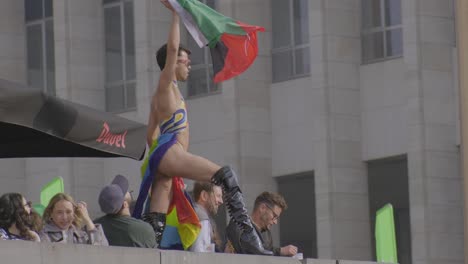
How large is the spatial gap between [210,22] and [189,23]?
0.23 m

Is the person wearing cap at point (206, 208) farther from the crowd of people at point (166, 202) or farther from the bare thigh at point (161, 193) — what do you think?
the bare thigh at point (161, 193)

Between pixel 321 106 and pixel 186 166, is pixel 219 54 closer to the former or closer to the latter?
pixel 186 166

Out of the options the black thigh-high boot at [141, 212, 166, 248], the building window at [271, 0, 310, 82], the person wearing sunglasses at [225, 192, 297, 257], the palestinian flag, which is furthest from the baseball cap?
the building window at [271, 0, 310, 82]

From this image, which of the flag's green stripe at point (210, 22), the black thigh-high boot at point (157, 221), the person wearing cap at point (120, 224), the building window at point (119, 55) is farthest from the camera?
the building window at point (119, 55)

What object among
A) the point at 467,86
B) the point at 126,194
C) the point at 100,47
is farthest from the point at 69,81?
the point at 126,194

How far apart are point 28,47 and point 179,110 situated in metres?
31.5

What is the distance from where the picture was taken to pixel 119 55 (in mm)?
42312

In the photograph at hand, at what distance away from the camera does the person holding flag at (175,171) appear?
509 inches

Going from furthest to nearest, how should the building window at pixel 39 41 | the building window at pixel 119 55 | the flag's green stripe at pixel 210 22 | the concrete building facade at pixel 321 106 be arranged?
the building window at pixel 39 41, the building window at pixel 119 55, the concrete building facade at pixel 321 106, the flag's green stripe at pixel 210 22

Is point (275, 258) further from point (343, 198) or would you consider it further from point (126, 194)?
point (343, 198)

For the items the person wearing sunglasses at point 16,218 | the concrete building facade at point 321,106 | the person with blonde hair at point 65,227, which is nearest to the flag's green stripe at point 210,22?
the person with blonde hair at point 65,227

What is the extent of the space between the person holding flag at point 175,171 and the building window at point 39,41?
30.7 m

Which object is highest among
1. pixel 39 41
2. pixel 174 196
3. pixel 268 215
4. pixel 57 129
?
pixel 39 41

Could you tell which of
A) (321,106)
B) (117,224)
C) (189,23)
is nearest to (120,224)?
(117,224)
